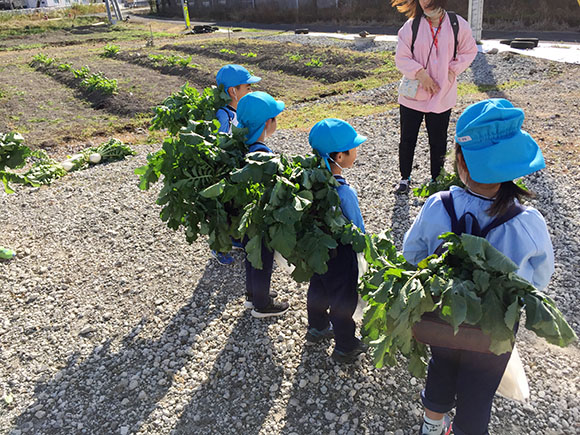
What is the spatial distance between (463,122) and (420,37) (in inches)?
116

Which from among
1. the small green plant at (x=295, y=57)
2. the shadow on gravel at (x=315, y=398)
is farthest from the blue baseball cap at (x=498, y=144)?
the small green plant at (x=295, y=57)

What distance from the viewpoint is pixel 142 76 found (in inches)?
649

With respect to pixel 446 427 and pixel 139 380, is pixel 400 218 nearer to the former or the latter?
pixel 446 427

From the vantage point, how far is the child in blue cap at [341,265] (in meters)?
2.96

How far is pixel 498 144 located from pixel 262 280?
213cm

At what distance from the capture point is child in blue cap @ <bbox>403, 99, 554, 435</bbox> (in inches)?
79.9

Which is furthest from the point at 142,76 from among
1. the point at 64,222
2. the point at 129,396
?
the point at 129,396

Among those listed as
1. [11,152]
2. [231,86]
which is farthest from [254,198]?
[11,152]

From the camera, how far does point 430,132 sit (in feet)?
16.7

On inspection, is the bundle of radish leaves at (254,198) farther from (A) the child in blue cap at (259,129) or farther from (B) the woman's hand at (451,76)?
(B) the woman's hand at (451,76)

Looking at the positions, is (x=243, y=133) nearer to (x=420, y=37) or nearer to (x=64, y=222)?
(x=420, y=37)

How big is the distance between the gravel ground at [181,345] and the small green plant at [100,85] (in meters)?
8.67

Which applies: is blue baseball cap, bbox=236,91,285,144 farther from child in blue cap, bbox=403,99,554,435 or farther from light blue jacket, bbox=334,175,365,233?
child in blue cap, bbox=403,99,554,435

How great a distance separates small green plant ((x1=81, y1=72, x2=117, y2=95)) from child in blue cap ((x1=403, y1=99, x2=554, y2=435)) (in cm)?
1352
